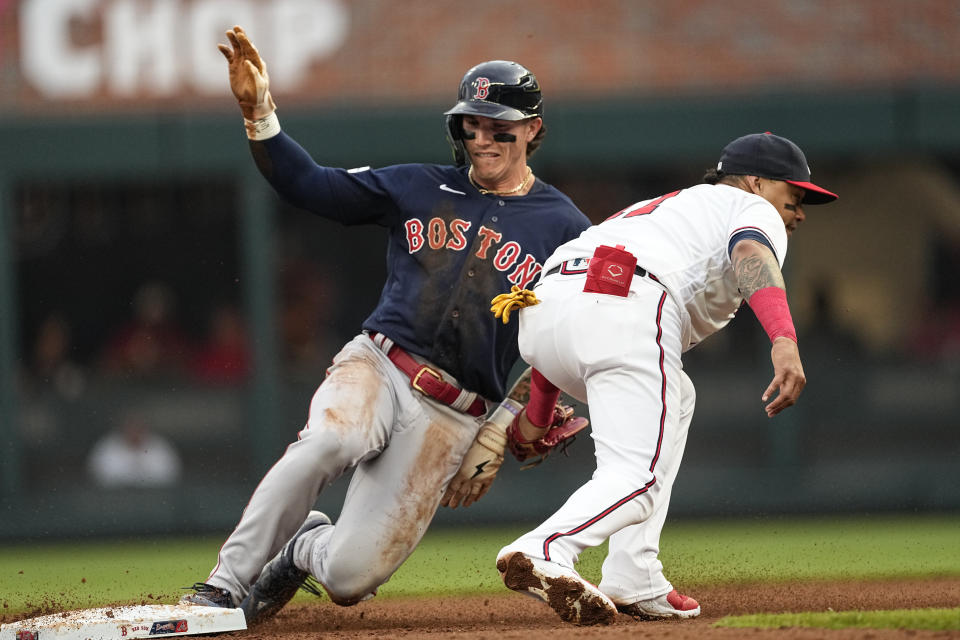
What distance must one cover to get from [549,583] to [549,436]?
112cm

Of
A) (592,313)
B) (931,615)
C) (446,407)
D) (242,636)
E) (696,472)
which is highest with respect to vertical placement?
(592,313)

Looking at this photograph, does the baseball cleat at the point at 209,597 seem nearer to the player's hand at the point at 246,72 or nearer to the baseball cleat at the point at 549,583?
the baseball cleat at the point at 549,583

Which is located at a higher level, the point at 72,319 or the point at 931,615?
the point at 931,615

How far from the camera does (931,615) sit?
388 cm

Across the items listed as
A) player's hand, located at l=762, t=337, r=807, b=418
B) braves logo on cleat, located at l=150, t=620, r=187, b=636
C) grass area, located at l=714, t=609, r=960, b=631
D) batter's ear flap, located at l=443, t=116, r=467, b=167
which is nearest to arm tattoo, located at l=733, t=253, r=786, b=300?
player's hand, located at l=762, t=337, r=807, b=418

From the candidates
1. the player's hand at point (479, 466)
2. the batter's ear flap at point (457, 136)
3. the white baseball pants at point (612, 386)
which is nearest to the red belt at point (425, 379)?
the player's hand at point (479, 466)

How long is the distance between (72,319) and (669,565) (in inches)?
286

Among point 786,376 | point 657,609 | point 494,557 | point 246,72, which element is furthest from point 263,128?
point 494,557

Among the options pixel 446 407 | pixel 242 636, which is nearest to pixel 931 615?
pixel 446 407

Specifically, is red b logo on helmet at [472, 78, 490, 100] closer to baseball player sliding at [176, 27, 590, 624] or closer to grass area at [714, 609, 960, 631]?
baseball player sliding at [176, 27, 590, 624]

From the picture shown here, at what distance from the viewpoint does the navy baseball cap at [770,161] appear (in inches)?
174

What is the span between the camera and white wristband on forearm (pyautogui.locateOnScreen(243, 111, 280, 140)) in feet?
14.8

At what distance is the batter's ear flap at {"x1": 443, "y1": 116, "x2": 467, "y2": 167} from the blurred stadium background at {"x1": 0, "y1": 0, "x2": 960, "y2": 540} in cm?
504

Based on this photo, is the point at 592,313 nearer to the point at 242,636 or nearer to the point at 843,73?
the point at 242,636
